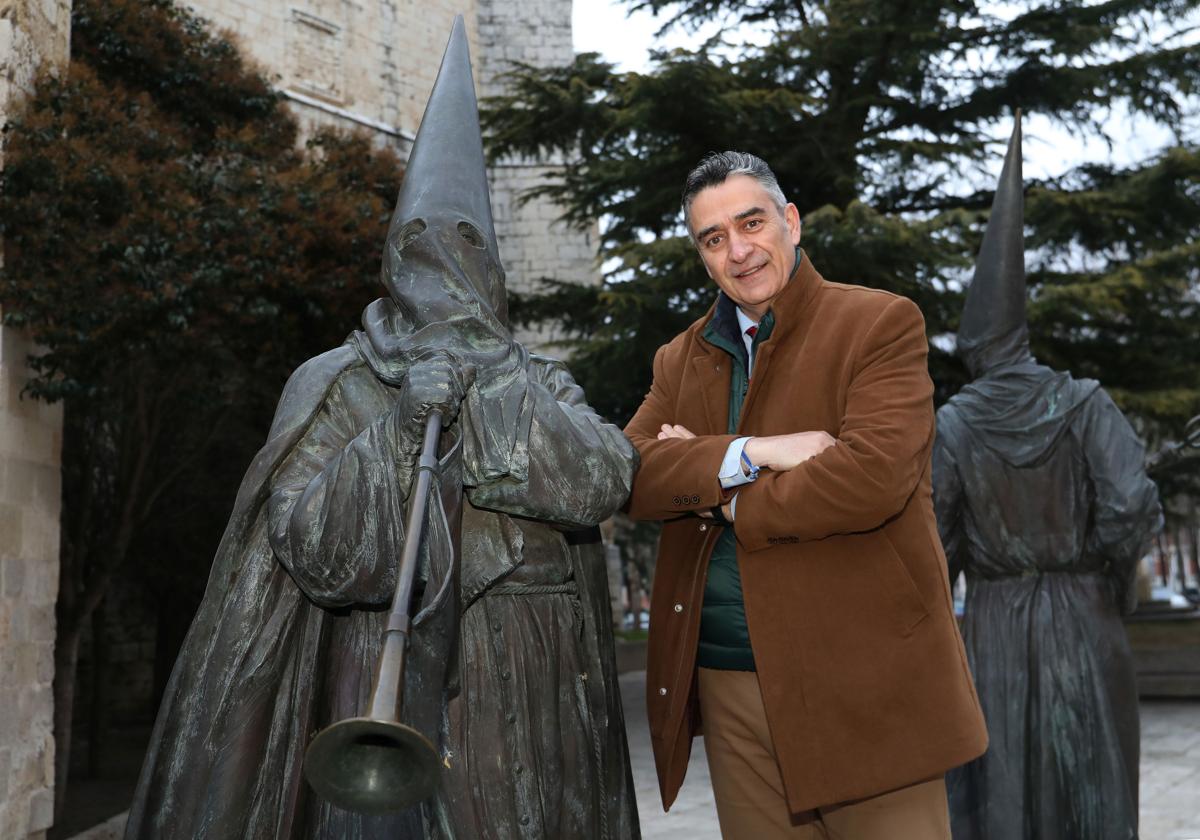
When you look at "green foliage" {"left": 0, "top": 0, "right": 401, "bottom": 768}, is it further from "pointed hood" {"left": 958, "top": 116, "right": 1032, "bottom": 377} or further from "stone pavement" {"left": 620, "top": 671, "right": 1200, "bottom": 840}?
"pointed hood" {"left": 958, "top": 116, "right": 1032, "bottom": 377}

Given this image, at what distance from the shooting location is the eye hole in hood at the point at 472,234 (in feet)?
8.34

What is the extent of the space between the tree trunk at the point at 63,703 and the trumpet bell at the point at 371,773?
9.08 metres

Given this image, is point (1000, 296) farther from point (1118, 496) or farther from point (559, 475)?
point (559, 475)

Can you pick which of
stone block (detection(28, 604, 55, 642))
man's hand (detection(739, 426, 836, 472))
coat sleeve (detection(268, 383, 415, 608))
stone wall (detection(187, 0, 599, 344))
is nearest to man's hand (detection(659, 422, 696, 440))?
man's hand (detection(739, 426, 836, 472))

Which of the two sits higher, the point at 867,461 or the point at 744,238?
the point at 744,238

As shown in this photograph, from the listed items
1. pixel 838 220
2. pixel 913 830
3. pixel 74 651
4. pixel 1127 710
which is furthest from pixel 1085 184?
pixel 913 830

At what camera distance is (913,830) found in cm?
238

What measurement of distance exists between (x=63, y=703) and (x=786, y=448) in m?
9.51

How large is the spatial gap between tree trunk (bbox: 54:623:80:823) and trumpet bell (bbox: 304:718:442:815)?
9076 mm

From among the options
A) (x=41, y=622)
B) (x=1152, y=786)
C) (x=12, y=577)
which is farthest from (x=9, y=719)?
(x=1152, y=786)

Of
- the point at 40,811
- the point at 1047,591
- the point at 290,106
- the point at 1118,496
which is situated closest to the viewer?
the point at 1118,496

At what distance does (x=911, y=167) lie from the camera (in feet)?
43.3

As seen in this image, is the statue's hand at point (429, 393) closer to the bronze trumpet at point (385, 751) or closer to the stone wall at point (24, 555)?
the bronze trumpet at point (385, 751)

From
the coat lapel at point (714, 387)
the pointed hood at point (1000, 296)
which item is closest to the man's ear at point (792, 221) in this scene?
the coat lapel at point (714, 387)
